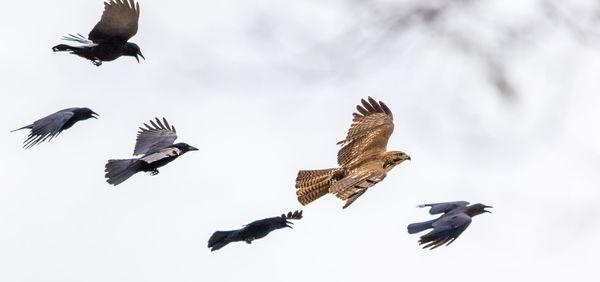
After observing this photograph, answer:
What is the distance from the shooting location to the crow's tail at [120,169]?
31562mm

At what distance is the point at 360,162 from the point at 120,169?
399 centimetres

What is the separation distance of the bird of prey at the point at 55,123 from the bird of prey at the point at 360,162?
12.1ft

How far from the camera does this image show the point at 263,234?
30.5 meters

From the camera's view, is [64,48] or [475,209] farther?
[64,48]

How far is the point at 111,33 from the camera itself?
33.1 m

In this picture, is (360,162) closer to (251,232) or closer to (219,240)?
(251,232)

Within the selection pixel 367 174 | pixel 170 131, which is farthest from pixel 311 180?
pixel 170 131

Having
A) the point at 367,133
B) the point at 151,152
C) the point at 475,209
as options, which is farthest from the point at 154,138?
the point at 475,209

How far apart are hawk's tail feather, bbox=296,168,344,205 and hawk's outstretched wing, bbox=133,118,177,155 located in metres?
A: 2.51

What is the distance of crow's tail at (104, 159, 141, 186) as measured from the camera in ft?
104

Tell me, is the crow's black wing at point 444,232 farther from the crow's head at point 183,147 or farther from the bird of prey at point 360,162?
the crow's head at point 183,147

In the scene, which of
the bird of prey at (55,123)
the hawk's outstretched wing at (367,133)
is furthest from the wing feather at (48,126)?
the hawk's outstretched wing at (367,133)

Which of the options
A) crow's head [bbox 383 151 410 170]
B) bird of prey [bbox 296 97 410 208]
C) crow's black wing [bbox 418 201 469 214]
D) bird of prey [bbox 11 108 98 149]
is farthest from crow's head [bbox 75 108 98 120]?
crow's black wing [bbox 418 201 469 214]

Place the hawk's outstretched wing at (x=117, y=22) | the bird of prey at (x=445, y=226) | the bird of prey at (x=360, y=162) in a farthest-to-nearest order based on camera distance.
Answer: the hawk's outstretched wing at (x=117, y=22) < the bird of prey at (x=360, y=162) < the bird of prey at (x=445, y=226)
